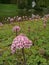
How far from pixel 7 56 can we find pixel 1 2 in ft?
175

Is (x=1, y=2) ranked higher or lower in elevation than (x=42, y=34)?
lower

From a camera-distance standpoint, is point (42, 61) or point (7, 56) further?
point (7, 56)

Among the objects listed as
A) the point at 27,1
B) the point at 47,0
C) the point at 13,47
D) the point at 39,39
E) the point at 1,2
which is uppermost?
the point at 13,47

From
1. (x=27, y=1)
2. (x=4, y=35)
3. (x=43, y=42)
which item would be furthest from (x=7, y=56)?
(x=27, y=1)

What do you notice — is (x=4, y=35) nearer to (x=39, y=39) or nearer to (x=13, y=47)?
(x=39, y=39)

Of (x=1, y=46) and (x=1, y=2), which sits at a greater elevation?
(x=1, y=46)

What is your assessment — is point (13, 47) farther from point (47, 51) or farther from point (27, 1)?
point (27, 1)

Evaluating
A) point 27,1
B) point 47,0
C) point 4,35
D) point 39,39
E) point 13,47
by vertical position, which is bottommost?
point 27,1

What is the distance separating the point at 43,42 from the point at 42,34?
3.56ft

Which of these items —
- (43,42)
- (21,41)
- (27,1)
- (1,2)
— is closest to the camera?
(21,41)

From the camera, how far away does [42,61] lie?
19.5 feet

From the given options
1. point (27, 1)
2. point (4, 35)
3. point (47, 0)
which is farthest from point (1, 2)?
point (4, 35)

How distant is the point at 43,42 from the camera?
743 centimetres

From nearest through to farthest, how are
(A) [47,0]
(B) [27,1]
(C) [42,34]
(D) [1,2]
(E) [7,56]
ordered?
(E) [7,56] < (C) [42,34] < (A) [47,0] < (B) [27,1] < (D) [1,2]
